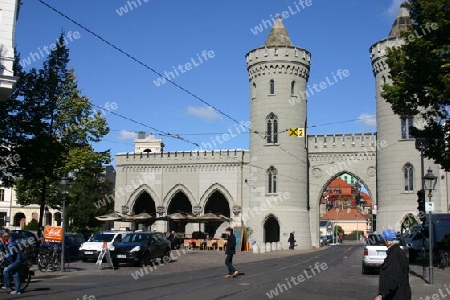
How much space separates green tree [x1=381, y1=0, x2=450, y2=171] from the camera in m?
18.1

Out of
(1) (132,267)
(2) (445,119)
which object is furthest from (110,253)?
(2) (445,119)

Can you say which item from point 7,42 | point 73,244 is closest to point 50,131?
point 73,244

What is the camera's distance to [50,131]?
2833cm

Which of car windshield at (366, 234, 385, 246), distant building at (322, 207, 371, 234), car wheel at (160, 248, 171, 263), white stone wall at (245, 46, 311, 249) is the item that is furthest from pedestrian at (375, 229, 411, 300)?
distant building at (322, 207, 371, 234)

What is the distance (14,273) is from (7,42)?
7582mm

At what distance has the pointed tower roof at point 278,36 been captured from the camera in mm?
50438

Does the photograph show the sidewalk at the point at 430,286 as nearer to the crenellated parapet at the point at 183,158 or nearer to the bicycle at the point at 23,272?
the bicycle at the point at 23,272

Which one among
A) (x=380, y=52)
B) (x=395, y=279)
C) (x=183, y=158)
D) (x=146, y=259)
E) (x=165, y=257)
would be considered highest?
(x=380, y=52)

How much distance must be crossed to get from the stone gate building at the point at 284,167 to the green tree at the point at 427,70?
2401 centimetres

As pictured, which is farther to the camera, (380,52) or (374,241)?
(380,52)

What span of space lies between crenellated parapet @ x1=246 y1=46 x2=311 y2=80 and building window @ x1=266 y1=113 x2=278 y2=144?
4.14m

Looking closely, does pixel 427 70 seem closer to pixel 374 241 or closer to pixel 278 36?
pixel 374 241

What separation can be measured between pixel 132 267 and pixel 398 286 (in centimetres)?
1751

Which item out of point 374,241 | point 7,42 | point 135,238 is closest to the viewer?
point 7,42
